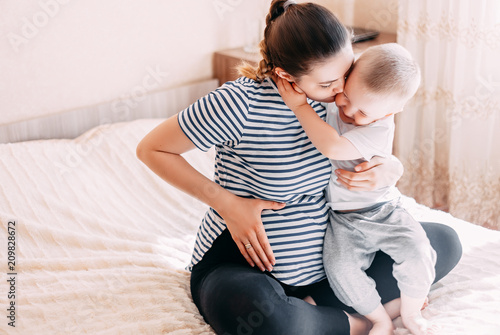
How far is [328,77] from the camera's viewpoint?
1129mm

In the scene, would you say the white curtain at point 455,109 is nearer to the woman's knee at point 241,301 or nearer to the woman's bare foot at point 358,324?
the woman's bare foot at point 358,324

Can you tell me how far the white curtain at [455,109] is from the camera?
2.19 m

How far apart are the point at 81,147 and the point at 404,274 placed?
1.30m

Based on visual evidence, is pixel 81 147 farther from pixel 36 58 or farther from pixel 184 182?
pixel 184 182

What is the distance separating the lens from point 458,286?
1.35m

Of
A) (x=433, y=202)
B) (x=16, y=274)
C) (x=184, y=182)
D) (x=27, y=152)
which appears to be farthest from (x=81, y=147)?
(x=433, y=202)

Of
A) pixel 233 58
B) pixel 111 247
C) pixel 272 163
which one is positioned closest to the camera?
pixel 272 163

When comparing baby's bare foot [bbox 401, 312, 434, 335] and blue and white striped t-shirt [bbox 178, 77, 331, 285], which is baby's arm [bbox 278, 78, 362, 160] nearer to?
blue and white striped t-shirt [bbox 178, 77, 331, 285]

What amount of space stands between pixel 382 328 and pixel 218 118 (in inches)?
23.8

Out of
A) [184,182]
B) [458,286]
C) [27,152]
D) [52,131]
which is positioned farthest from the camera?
[52,131]

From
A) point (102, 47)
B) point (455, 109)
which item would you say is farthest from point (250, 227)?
point (455, 109)

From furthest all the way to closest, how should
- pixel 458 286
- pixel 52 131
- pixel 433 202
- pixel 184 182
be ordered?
1. pixel 433 202
2. pixel 52 131
3. pixel 458 286
4. pixel 184 182

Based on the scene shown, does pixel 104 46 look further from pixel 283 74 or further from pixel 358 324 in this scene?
pixel 358 324

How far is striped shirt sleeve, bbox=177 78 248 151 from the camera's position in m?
1.16
